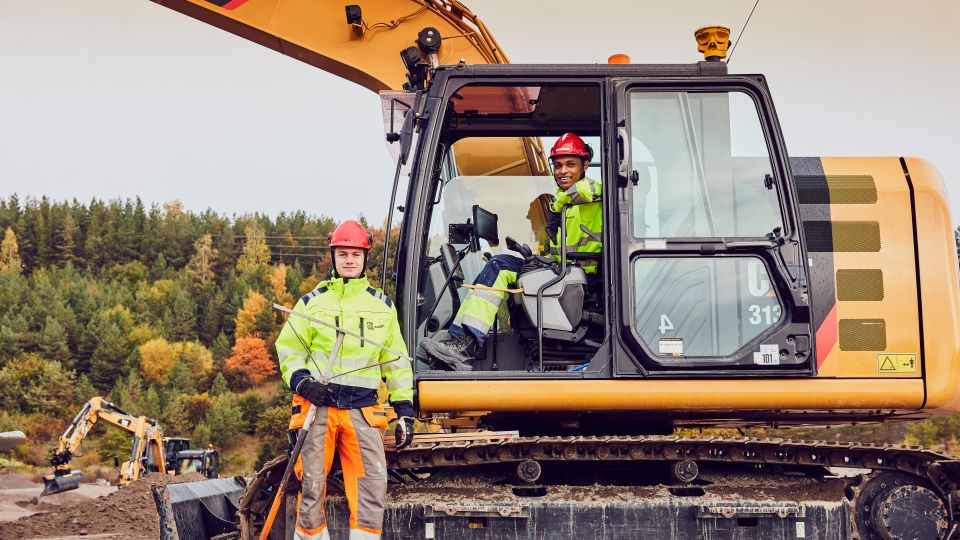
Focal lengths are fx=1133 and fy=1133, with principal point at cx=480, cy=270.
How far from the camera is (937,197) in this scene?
6684 millimetres

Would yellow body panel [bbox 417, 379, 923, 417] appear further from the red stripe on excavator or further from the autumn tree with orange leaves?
the autumn tree with orange leaves

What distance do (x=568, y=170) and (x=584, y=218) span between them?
492 millimetres

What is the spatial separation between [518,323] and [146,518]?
1116 cm

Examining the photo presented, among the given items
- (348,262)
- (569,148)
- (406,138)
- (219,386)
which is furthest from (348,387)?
(219,386)

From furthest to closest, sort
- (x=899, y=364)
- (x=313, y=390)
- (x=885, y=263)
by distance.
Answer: (x=885, y=263) → (x=899, y=364) → (x=313, y=390)

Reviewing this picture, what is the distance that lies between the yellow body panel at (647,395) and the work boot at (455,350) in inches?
14.1

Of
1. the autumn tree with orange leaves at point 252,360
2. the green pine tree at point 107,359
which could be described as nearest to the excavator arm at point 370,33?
the green pine tree at point 107,359

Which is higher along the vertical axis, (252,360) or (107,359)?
(107,359)

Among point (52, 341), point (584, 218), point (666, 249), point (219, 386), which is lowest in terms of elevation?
Answer: point (219, 386)

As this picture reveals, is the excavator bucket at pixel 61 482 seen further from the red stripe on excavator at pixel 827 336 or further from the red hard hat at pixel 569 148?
the red stripe on excavator at pixel 827 336

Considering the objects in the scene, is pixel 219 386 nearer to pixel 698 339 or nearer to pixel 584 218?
pixel 584 218

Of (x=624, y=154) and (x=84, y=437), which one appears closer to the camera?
(x=624, y=154)

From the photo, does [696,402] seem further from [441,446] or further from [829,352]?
[441,446]

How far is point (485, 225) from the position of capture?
25.2 ft
